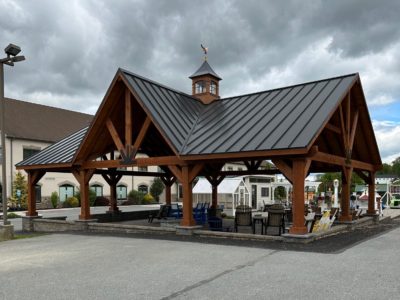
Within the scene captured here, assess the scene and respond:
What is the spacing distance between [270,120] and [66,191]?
97.9 ft

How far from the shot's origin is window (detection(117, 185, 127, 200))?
145 feet

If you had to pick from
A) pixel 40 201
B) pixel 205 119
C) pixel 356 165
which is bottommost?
pixel 40 201

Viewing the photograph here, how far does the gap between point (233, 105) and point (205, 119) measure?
161cm

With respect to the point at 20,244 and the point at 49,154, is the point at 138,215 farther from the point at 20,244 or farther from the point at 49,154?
the point at 20,244

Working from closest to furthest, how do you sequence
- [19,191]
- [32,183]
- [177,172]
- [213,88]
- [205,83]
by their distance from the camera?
1. [177,172]
2. [32,183]
3. [205,83]
4. [213,88]
5. [19,191]

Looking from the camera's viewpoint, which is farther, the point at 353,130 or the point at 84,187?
the point at 84,187

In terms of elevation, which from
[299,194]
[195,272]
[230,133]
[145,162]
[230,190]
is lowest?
[195,272]

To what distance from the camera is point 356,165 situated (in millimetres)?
16688

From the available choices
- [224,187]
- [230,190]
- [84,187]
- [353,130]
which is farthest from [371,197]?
[84,187]

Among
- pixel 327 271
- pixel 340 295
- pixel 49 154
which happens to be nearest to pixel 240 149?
pixel 327 271

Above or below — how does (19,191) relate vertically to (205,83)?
below

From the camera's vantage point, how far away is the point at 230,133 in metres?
14.1

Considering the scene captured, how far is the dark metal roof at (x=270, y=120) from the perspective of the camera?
12164 millimetres

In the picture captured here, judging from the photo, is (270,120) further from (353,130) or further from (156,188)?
(156,188)
